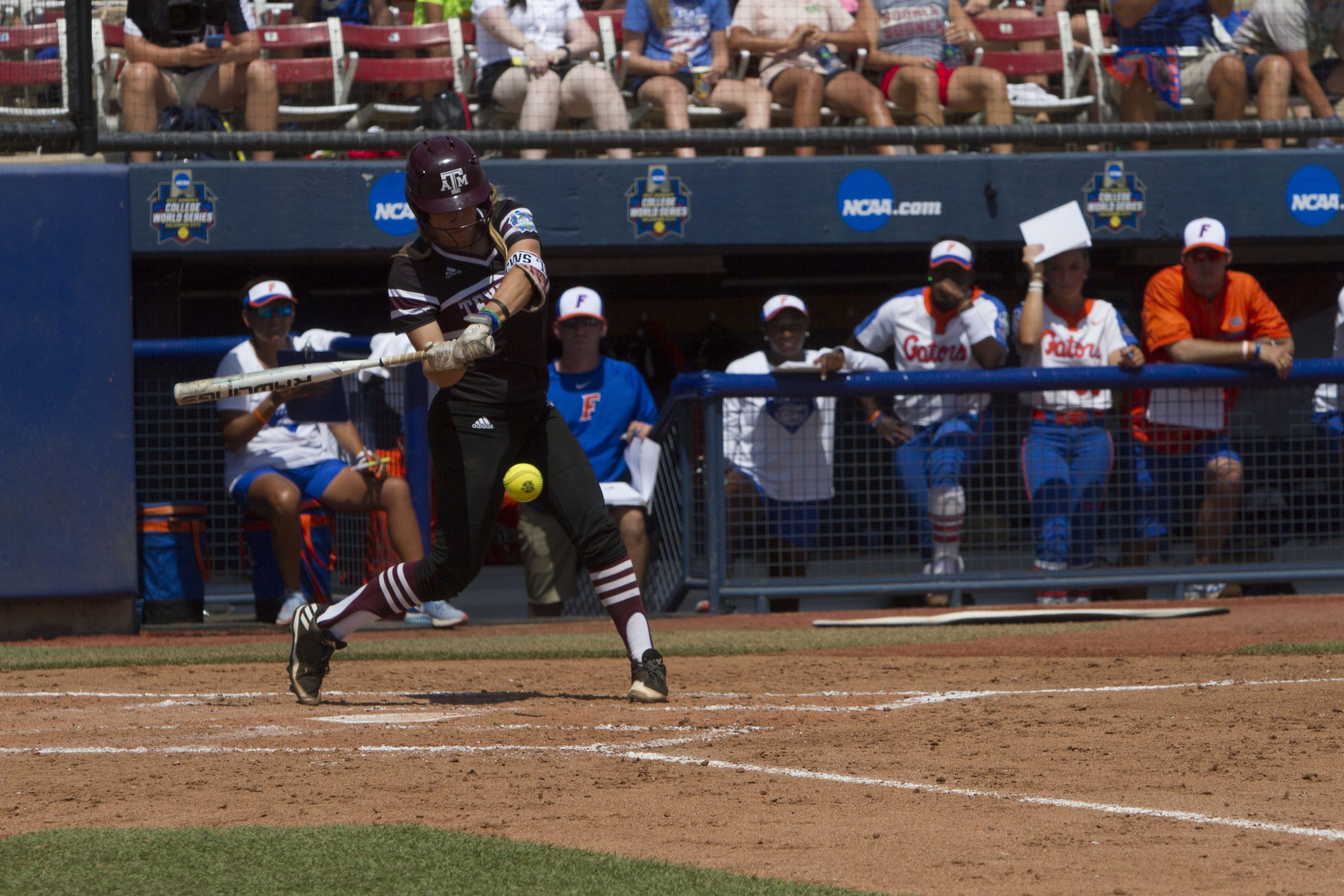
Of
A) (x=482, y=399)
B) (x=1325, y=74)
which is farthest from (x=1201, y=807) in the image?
(x=1325, y=74)

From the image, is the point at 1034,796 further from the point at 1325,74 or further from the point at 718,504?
the point at 1325,74

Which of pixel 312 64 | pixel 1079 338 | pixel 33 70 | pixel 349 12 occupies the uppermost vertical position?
pixel 349 12

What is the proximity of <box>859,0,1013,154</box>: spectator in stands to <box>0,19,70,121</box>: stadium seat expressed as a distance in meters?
4.95

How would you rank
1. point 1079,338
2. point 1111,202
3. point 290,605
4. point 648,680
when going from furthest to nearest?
point 1111,202
point 1079,338
point 290,605
point 648,680

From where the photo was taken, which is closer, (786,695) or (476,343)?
(476,343)

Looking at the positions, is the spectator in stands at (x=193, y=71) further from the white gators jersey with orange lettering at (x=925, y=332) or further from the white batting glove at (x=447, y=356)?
the white batting glove at (x=447, y=356)

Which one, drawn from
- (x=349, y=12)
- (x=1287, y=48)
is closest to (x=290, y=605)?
(x=349, y=12)

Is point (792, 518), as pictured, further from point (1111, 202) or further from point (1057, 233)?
point (1111, 202)

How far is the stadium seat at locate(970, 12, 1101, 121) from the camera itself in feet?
35.4

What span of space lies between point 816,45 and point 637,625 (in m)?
5.92

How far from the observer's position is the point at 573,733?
482 centimetres

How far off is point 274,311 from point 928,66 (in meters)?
4.67

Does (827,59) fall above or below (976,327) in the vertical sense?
above

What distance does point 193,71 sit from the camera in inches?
386
